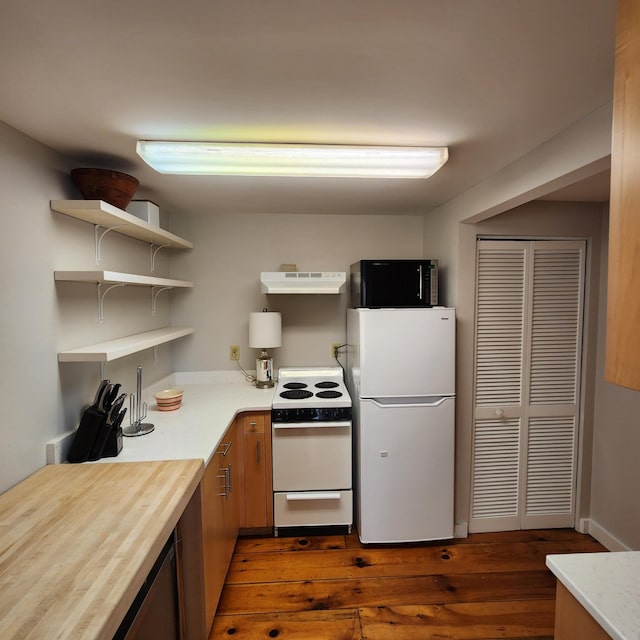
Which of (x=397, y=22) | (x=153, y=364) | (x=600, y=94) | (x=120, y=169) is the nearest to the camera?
(x=397, y=22)

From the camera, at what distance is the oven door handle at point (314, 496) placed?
226 centimetres

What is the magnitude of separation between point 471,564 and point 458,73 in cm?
252

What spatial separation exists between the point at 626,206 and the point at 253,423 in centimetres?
206

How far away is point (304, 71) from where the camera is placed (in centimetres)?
101

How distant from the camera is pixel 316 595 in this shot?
1887 millimetres

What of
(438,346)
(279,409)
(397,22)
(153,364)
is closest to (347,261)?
(438,346)

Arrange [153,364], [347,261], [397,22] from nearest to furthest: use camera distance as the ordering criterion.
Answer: [397,22] < [153,364] < [347,261]

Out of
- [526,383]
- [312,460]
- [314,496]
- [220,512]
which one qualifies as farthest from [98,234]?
[526,383]

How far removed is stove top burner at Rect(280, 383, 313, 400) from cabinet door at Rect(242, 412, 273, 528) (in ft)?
0.61

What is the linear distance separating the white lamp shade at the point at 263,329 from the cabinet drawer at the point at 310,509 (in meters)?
1.03

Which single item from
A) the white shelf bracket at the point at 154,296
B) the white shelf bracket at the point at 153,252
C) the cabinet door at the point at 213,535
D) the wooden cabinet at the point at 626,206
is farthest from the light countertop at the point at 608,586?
the white shelf bracket at the point at 153,252

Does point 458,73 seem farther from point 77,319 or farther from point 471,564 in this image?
point 471,564

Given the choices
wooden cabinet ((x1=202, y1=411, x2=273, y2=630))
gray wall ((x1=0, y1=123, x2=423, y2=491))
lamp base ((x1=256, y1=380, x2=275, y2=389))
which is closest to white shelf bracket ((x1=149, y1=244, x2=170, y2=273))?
gray wall ((x1=0, y1=123, x2=423, y2=491))

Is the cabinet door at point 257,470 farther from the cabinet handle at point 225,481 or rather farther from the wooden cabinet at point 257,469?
the cabinet handle at point 225,481
